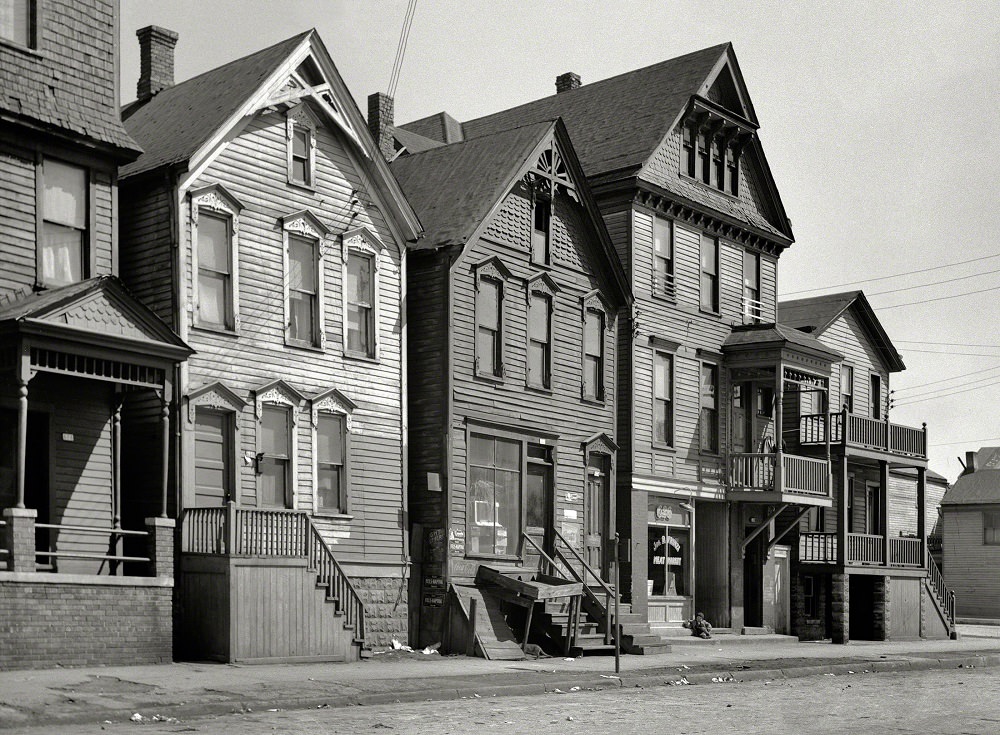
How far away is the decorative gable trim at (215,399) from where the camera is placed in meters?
23.5

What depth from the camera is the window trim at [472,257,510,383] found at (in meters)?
29.3

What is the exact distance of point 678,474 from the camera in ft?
116

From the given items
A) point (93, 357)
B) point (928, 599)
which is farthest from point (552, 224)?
point (928, 599)

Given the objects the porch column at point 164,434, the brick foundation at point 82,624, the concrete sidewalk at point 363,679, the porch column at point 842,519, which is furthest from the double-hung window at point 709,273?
the brick foundation at point 82,624

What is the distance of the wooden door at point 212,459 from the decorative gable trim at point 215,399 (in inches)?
7.8

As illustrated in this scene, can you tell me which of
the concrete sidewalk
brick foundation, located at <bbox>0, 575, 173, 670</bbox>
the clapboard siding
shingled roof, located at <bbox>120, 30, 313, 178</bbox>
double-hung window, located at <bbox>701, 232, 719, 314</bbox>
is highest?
shingled roof, located at <bbox>120, 30, 313, 178</bbox>

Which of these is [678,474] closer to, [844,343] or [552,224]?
[552,224]

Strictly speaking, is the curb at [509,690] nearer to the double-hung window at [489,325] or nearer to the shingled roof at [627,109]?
the double-hung window at [489,325]

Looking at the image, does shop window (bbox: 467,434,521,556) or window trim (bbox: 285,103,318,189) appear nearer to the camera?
window trim (bbox: 285,103,318,189)

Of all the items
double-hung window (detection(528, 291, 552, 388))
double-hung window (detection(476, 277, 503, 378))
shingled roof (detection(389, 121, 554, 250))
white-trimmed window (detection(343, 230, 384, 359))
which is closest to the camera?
white-trimmed window (detection(343, 230, 384, 359))

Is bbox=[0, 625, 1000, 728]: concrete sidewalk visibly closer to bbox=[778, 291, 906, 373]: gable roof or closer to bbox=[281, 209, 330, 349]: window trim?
bbox=[281, 209, 330, 349]: window trim

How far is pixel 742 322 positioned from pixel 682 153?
5131 mm

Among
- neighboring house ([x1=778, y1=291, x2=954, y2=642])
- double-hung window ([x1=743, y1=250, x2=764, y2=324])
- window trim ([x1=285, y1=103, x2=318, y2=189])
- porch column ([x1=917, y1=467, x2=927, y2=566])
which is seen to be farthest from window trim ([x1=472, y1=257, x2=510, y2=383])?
porch column ([x1=917, y1=467, x2=927, y2=566])

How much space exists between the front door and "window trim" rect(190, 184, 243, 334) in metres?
11.0
